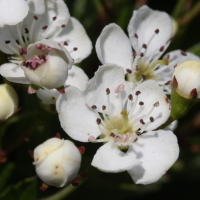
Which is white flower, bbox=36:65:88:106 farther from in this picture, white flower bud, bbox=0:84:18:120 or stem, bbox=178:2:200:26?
stem, bbox=178:2:200:26

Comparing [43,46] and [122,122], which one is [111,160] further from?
[43,46]

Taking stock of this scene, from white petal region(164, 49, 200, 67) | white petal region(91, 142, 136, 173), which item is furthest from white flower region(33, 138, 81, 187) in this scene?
white petal region(164, 49, 200, 67)

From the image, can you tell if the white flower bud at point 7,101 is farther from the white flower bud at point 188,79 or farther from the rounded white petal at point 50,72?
the white flower bud at point 188,79

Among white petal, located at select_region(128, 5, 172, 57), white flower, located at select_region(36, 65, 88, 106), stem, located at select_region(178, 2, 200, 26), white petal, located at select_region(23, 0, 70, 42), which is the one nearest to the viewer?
white flower, located at select_region(36, 65, 88, 106)

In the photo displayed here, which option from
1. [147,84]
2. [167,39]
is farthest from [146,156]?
[167,39]

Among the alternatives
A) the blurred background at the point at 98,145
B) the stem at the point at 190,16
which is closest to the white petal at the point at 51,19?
the blurred background at the point at 98,145

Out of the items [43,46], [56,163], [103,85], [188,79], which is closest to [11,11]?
[43,46]

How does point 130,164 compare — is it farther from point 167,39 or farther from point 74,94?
point 167,39
